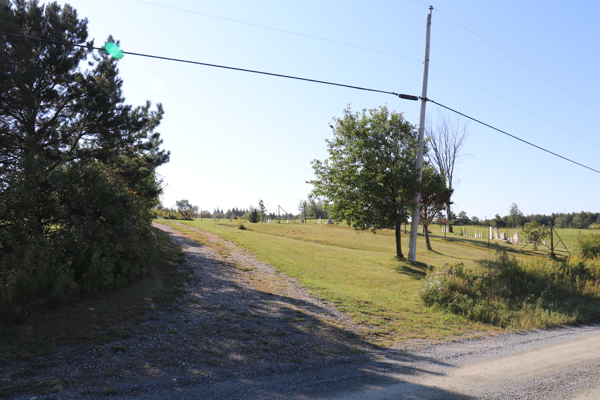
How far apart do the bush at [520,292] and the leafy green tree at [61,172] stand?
972 centimetres

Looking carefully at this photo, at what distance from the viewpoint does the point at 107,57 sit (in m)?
13.7

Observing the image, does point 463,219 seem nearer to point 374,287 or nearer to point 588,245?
point 588,245

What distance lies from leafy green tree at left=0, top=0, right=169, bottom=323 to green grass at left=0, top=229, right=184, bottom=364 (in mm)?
391

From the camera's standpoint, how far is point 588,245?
2084 centimetres

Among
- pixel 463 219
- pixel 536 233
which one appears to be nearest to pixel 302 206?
pixel 463 219

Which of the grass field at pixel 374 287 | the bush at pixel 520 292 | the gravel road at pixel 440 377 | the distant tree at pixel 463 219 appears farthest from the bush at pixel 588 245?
the distant tree at pixel 463 219

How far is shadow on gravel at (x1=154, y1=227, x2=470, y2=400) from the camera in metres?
5.21

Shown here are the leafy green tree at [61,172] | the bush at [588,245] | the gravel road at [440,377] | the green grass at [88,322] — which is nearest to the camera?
the gravel road at [440,377]

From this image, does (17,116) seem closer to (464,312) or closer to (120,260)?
(120,260)

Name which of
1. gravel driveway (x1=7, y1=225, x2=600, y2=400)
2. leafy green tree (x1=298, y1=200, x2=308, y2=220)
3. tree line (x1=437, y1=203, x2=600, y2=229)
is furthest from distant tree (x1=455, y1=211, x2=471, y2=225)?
gravel driveway (x1=7, y1=225, x2=600, y2=400)

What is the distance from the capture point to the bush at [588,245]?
798 inches

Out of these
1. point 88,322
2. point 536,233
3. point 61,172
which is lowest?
point 88,322

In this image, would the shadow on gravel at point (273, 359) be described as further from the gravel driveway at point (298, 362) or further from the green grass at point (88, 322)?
the green grass at point (88, 322)

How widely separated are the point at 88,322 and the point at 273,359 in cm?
382
